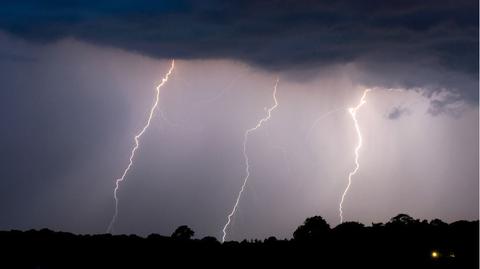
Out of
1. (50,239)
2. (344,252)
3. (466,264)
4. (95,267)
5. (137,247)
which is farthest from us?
(50,239)

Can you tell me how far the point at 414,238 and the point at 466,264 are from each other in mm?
7806

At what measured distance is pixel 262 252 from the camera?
58500mm

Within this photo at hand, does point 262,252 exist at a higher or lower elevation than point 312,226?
lower

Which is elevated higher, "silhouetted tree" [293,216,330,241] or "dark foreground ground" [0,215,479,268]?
"silhouetted tree" [293,216,330,241]

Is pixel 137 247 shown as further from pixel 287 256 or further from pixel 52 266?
pixel 287 256

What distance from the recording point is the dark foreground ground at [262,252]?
50.8 meters

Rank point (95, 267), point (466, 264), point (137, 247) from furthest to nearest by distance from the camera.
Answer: point (137, 247) < point (95, 267) < point (466, 264)

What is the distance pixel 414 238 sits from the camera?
2168 inches

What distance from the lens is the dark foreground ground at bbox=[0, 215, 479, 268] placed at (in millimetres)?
50803

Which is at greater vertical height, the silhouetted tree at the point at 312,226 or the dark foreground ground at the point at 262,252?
the silhouetted tree at the point at 312,226

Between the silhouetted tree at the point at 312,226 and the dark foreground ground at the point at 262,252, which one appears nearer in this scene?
the dark foreground ground at the point at 262,252

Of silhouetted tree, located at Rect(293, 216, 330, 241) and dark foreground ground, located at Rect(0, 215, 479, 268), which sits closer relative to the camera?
dark foreground ground, located at Rect(0, 215, 479, 268)

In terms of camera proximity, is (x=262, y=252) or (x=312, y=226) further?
(x=312, y=226)

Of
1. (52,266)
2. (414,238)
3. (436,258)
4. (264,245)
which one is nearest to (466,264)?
(436,258)
